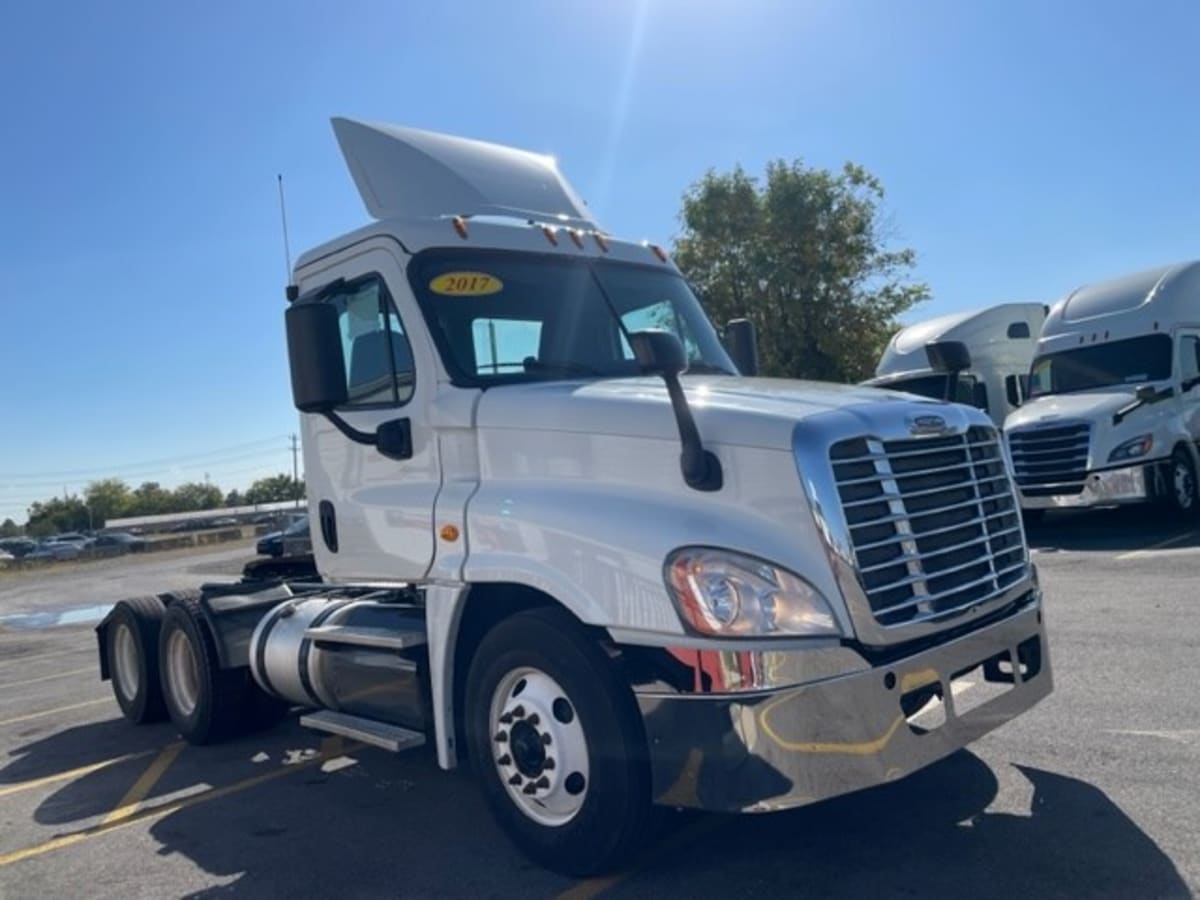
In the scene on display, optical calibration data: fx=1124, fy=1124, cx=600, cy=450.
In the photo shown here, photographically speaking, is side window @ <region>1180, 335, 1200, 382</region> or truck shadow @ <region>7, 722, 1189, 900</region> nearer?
truck shadow @ <region>7, 722, 1189, 900</region>

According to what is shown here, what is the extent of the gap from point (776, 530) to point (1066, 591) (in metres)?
7.56

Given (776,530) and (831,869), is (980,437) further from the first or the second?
(831,869)

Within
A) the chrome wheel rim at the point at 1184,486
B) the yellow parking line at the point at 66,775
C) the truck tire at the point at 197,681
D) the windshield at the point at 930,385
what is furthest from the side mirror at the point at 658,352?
the windshield at the point at 930,385

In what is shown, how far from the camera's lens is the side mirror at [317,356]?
5004 mm

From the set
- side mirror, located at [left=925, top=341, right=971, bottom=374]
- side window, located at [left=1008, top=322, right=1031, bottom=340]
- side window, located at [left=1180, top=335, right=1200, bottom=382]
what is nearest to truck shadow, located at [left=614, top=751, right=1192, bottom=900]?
side mirror, located at [left=925, top=341, right=971, bottom=374]

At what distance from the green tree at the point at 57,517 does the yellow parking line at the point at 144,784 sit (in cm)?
14748

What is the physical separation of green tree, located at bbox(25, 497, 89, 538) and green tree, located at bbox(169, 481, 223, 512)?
16.1m

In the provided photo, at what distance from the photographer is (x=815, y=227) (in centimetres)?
3131

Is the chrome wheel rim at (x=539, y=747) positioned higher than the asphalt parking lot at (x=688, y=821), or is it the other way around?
the chrome wheel rim at (x=539, y=747)

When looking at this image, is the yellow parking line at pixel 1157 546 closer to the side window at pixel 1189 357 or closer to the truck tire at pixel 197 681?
the side window at pixel 1189 357

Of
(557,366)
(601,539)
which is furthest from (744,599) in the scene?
(557,366)

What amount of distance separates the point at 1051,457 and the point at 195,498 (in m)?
170

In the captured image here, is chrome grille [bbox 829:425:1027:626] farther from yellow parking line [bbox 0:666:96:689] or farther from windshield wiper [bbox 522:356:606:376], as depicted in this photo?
yellow parking line [bbox 0:666:96:689]

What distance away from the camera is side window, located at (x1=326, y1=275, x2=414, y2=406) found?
5.33 metres
